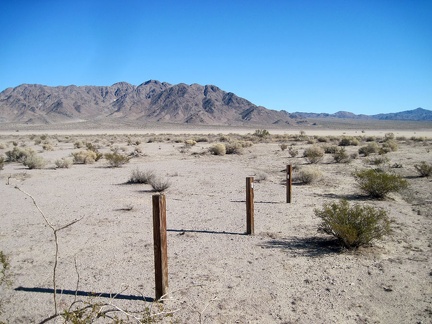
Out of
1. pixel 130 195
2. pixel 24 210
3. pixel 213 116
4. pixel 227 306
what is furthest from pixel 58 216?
pixel 213 116

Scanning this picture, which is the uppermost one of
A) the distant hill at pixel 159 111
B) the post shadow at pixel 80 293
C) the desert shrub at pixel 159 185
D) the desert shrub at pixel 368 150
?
the distant hill at pixel 159 111

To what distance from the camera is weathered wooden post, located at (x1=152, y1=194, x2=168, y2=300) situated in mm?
5090

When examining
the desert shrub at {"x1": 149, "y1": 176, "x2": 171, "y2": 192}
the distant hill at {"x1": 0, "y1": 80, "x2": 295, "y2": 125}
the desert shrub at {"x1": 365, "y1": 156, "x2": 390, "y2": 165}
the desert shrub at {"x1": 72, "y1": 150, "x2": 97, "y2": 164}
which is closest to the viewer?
the desert shrub at {"x1": 149, "y1": 176, "x2": 171, "y2": 192}

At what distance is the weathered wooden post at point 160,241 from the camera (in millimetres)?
5090

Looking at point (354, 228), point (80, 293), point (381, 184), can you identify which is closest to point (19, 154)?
point (80, 293)

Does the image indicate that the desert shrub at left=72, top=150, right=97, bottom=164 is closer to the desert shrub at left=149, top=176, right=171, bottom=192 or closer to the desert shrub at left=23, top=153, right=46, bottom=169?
the desert shrub at left=23, top=153, right=46, bottom=169

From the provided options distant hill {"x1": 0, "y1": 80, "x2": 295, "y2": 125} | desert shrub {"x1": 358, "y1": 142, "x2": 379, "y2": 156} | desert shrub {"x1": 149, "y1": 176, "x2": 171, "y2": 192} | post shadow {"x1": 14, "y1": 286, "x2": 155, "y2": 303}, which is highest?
distant hill {"x1": 0, "y1": 80, "x2": 295, "y2": 125}

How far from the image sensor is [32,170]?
2086 cm

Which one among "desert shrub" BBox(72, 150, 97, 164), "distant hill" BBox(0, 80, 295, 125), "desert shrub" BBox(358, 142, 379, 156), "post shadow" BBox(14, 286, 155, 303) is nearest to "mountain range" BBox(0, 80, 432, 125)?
"distant hill" BBox(0, 80, 295, 125)

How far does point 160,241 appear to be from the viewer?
517 centimetres

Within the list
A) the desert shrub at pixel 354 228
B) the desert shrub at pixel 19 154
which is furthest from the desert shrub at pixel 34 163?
the desert shrub at pixel 354 228

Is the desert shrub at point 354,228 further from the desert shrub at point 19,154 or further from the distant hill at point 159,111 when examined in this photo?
the distant hill at point 159,111

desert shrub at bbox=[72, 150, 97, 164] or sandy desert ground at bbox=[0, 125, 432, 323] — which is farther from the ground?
desert shrub at bbox=[72, 150, 97, 164]

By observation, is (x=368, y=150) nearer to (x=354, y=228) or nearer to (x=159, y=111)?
(x=354, y=228)
